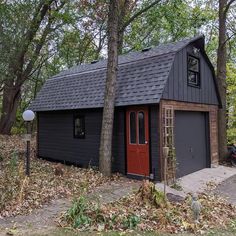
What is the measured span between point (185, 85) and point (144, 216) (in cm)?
597

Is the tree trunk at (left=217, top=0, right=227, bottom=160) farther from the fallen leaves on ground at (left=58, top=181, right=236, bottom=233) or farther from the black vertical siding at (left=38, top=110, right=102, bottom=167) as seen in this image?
the fallen leaves on ground at (left=58, top=181, right=236, bottom=233)

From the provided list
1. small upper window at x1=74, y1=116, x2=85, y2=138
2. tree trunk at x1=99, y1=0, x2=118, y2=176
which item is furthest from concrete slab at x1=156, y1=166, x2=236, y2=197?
small upper window at x1=74, y1=116, x2=85, y2=138

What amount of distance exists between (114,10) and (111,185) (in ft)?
19.2

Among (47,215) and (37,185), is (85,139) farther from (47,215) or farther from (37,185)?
(47,215)

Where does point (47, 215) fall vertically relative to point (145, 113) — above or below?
below

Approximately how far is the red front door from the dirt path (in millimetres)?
1224

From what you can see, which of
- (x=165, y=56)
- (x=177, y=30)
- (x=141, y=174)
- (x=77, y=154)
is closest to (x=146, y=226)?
(x=141, y=174)

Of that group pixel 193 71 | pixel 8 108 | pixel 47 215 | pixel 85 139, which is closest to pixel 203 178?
pixel 193 71

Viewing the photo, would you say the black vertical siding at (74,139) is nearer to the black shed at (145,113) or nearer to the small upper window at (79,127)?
the black shed at (145,113)

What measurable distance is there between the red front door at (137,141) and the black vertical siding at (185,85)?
110 cm

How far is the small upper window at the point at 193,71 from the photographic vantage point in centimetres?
1121

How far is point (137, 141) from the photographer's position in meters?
9.96

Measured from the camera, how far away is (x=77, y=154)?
1227cm

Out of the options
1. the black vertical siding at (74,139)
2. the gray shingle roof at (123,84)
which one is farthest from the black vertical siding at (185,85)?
the black vertical siding at (74,139)
